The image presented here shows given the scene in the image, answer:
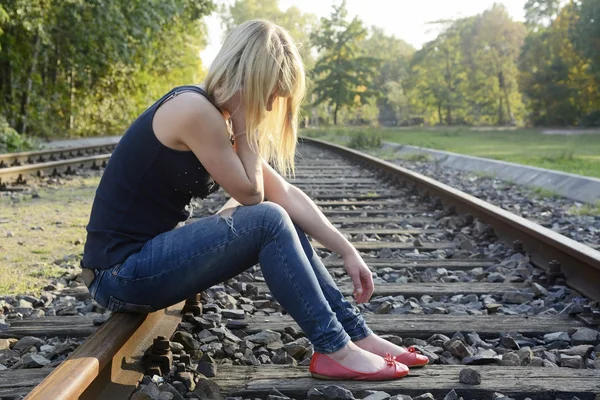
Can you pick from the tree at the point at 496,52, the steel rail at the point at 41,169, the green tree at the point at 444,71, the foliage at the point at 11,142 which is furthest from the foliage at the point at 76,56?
the green tree at the point at 444,71

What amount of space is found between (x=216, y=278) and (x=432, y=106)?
64731 mm

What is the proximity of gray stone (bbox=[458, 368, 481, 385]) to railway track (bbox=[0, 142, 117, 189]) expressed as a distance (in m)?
7.48

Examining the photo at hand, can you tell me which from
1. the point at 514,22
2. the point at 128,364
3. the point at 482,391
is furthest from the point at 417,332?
the point at 514,22

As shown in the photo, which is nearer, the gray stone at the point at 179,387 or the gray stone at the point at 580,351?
the gray stone at the point at 179,387

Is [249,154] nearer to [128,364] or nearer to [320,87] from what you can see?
[128,364]

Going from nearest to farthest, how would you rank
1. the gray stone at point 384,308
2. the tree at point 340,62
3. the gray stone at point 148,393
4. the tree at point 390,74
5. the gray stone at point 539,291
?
1. the gray stone at point 148,393
2. the gray stone at point 384,308
3. the gray stone at point 539,291
4. the tree at point 340,62
5. the tree at point 390,74

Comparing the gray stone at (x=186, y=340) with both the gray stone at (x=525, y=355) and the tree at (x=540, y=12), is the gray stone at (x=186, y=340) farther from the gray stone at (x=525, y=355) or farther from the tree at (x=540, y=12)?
the tree at (x=540, y=12)

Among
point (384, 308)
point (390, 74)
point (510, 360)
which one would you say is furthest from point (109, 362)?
point (390, 74)

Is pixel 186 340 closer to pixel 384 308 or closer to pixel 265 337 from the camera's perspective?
pixel 265 337

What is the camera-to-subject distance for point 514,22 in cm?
5594

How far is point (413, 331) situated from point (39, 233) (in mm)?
3707

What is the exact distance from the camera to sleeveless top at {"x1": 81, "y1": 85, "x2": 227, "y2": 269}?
2.33 metres

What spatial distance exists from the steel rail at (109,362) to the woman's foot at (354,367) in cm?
57

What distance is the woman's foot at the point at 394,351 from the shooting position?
2.36m
